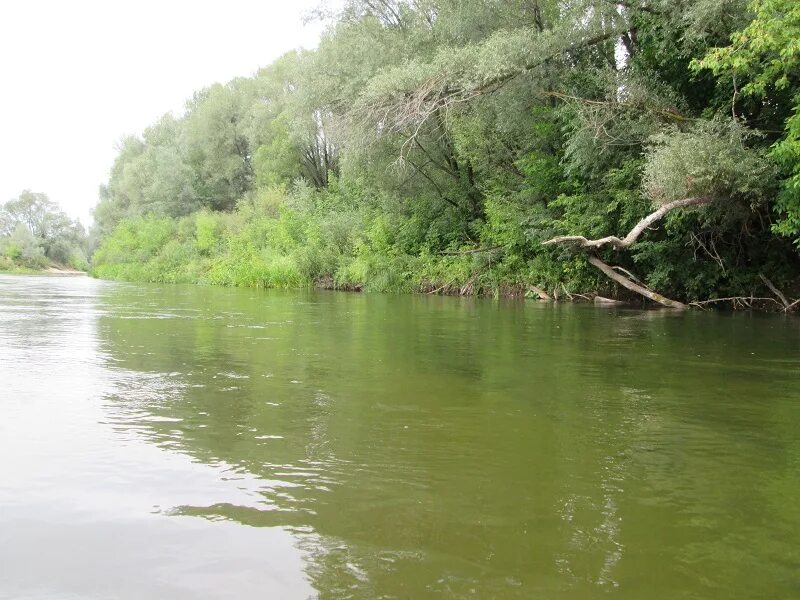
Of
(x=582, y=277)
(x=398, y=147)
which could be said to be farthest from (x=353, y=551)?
(x=398, y=147)

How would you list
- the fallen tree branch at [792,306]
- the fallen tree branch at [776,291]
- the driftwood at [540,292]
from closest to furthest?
1. the fallen tree branch at [792,306]
2. the fallen tree branch at [776,291]
3. the driftwood at [540,292]

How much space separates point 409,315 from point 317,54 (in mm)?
16043

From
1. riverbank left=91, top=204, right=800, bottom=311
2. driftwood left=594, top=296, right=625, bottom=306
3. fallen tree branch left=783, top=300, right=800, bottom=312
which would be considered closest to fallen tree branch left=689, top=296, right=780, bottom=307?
riverbank left=91, top=204, right=800, bottom=311

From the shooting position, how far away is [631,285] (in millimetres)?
20750

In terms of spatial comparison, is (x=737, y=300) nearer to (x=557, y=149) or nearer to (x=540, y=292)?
(x=540, y=292)

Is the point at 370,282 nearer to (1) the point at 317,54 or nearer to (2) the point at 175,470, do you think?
(1) the point at 317,54

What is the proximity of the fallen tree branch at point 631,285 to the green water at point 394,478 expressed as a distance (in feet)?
40.9

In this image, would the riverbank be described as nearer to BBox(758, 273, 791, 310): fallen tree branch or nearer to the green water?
BBox(758, 273, 791, 310): fallen tree branch

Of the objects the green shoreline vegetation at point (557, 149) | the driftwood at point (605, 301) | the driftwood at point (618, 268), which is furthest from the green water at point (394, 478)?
the driftwood at point (605, 301)

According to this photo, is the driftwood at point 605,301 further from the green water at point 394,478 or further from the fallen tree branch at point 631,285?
the green water at point 394,478

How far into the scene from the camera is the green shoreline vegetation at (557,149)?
48.9ft

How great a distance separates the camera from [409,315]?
15672 mm

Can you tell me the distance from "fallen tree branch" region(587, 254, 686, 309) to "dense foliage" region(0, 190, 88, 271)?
91.0 meters

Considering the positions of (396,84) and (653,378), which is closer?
(653,378)
